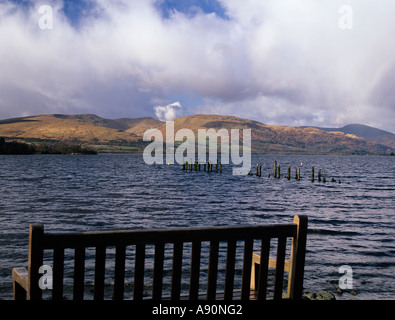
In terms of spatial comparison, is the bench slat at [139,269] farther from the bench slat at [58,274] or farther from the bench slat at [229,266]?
the bench slat at [229,266]

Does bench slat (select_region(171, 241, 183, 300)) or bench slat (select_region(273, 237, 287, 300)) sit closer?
bench slat (select_region(171, 241, 183, 300))

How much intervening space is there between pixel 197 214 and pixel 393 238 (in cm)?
1217

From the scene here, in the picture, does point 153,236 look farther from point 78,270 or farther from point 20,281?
point 20,281

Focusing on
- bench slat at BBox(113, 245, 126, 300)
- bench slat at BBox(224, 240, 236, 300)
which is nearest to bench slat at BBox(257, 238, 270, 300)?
bench slat at BBox(224, 240, 236, 300)

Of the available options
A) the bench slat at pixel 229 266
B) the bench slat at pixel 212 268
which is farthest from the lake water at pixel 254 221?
the bench slat at pixel 212 268

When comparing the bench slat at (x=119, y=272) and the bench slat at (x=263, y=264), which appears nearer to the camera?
the bench slat at (x=119, y=272)

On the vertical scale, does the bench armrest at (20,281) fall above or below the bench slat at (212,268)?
below

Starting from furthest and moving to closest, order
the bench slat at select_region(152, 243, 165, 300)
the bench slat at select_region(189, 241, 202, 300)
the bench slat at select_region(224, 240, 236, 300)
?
the bench slat at select_region(224, 240, 236, 300) < the bench slat at select_region(189, 241, 202, 300) < the bench slat at select_region(152, 243, 165, 300)

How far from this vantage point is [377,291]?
11.1 metres

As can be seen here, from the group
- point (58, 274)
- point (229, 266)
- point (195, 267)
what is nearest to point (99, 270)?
point (58, 274)

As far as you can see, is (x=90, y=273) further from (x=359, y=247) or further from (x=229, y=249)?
(x=359, y=247)

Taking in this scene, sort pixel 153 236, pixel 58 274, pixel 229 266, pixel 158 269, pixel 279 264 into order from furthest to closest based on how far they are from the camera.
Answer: pixel 279 264 < pixel 229 266 < pixel 158 269 < pixel 153 236 < pixel 58 274

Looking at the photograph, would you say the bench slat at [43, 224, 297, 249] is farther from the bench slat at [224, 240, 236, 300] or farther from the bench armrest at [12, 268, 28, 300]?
the bench armrest at [12, 268, 28, 300]
